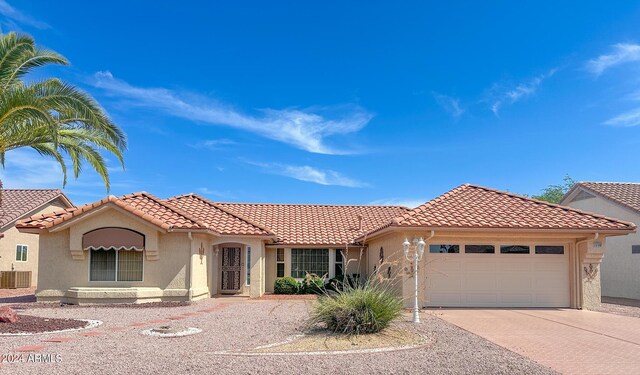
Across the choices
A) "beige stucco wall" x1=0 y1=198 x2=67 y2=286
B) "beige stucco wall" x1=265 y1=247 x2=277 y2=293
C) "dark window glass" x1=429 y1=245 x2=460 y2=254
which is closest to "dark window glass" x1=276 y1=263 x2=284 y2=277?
"beige stucco wall" x1=265 y1=247 x2=277 y2=293

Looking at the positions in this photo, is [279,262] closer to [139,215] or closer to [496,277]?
[139,215]

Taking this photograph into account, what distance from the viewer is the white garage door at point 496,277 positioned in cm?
1758

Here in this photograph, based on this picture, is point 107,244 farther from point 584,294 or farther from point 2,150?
point 584,294

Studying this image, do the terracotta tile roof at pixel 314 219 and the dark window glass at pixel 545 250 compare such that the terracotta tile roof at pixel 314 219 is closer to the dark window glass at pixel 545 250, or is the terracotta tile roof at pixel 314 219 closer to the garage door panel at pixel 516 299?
the garage door panel at pixel 516 299

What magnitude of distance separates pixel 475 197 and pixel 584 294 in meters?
5.04

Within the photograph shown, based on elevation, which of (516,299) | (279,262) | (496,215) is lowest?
(516,299)

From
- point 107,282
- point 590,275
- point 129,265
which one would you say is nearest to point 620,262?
point 590,275

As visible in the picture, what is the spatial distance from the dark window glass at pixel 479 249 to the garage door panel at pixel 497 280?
13 cm

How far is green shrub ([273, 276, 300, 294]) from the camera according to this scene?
23562 mm

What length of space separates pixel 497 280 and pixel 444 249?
207cm

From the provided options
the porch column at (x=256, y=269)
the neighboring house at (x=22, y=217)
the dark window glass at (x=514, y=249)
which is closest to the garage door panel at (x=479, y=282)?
the dark window glass at (x=514, y=249)

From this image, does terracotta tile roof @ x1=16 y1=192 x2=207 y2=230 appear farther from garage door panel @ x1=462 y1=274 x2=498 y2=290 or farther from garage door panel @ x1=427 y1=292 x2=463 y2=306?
garage door panel @ x1=462 y1=274 x2=498 y2=290

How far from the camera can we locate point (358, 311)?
34.6 feet

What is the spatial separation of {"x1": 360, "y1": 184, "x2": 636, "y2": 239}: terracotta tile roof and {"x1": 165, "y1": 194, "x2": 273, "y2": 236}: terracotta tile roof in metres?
6.61
